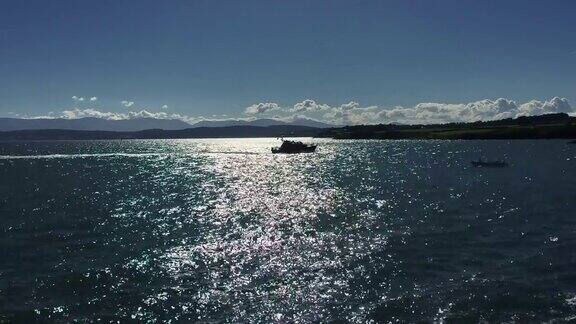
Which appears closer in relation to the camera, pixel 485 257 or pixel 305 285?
pixel 305 285

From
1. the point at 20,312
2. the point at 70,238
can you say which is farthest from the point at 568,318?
the point at 70,238

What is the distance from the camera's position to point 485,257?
34.7 metres

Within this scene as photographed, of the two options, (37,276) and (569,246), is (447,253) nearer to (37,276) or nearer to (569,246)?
(569,246)

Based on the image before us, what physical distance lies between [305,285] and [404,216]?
2592 centimetres

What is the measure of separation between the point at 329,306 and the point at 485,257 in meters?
14.4

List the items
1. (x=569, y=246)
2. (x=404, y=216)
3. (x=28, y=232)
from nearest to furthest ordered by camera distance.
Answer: (x=569, y=246), (x=28, y=232), (x=404, y=216)

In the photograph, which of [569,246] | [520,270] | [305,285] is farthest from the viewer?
[569,246]

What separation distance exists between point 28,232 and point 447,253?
118 ft

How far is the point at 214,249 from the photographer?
3866 centimetres

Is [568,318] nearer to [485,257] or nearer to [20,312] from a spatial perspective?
[485,257]

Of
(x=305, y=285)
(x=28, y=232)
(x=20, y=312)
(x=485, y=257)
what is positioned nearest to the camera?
(x=20, y=312)

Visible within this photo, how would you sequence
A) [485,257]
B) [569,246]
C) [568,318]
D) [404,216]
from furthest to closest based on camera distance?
[404,216] → [569,246] → [485,257] → [568,318]

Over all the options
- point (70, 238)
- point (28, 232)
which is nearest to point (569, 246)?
point (70, 238)

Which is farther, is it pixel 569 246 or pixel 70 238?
pixel 70 238
